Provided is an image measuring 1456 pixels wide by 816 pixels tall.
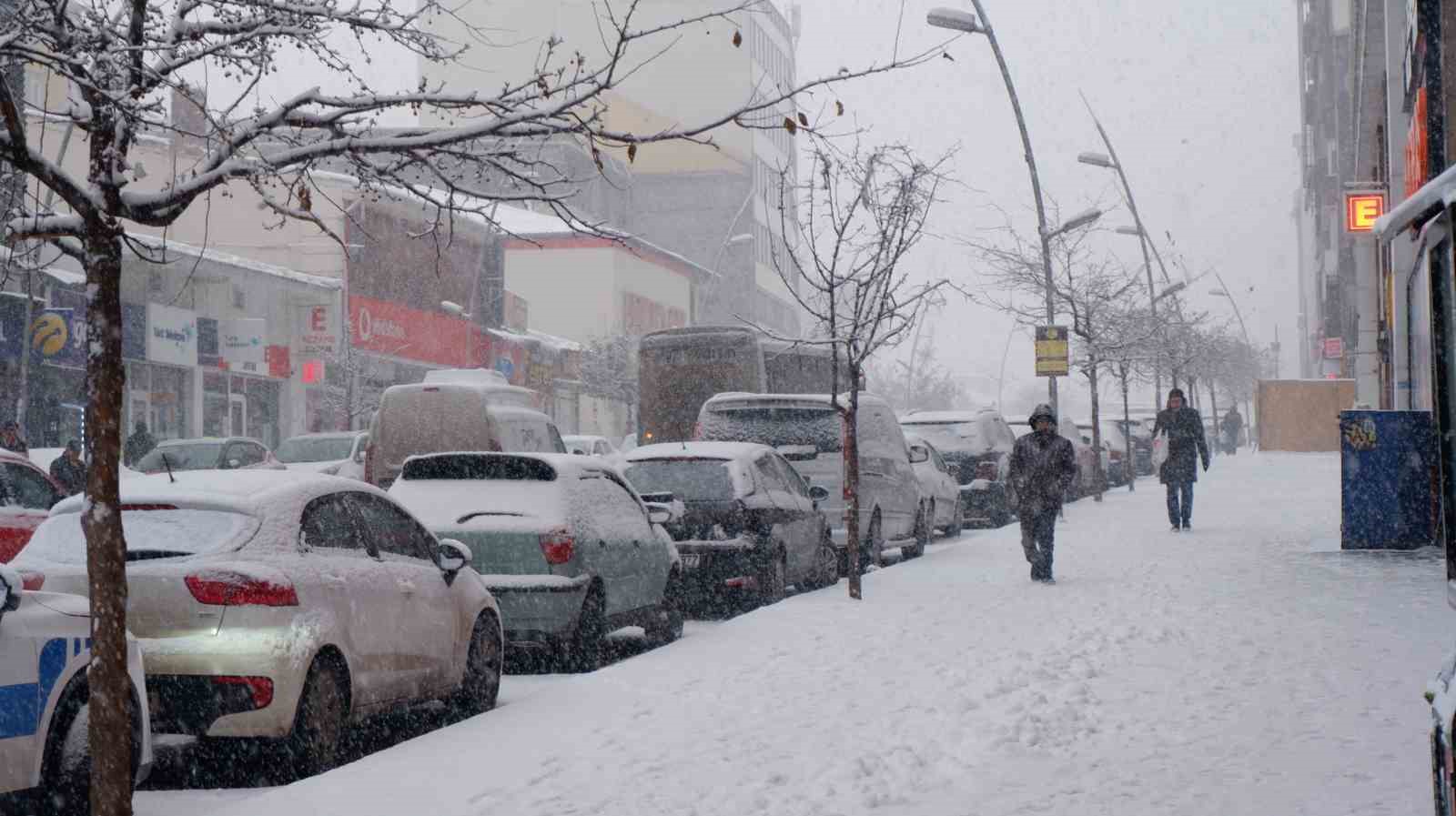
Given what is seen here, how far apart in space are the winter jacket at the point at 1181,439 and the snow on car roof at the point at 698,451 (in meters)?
7.74

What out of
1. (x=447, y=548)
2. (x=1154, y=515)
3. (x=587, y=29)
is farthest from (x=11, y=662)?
(x=587, y=29)

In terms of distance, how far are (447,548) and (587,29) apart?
83.8m

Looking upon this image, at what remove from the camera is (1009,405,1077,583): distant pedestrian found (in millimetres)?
15406

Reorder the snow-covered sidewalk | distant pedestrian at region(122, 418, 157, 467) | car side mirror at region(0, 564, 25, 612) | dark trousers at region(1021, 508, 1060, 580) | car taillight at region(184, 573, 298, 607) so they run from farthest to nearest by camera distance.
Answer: distant pedestrian at region(122, 418, 157, 467) < dark trousers at region(1021, 508, 1060, 580) < car taillight at region(184, 573, 298, 607) < the snow-covered sidewalk < car side mirror at region(0, 564, 25, 612)

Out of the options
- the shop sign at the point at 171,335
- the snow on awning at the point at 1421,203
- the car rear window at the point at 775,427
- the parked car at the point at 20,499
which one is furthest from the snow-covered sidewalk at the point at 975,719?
the shop sign at the point at 171,335

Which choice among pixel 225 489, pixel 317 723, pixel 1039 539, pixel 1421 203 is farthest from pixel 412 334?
pixel 1421 203

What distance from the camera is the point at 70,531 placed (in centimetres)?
841

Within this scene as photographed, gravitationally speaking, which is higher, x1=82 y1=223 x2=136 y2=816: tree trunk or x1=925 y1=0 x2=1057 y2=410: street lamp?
x1=925 y1=0 x2=1057 y2=410: street lamp

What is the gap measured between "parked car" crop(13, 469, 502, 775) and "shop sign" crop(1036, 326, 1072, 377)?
64.8 ft

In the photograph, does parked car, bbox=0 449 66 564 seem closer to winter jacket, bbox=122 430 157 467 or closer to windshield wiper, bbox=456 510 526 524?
windshield wiper, bbox=456 510 526 524

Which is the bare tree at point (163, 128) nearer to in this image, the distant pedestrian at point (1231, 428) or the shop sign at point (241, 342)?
the shop sign at point (241, 342)

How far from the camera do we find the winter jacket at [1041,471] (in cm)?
1559

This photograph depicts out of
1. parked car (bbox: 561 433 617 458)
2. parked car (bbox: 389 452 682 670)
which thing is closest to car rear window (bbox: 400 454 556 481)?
parked car (bbox: 389 452 682 670)

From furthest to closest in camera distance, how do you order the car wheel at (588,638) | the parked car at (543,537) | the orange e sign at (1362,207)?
the orange e sign at (1362,207), the car wheel at (588,638), the parked car at (543,537)
